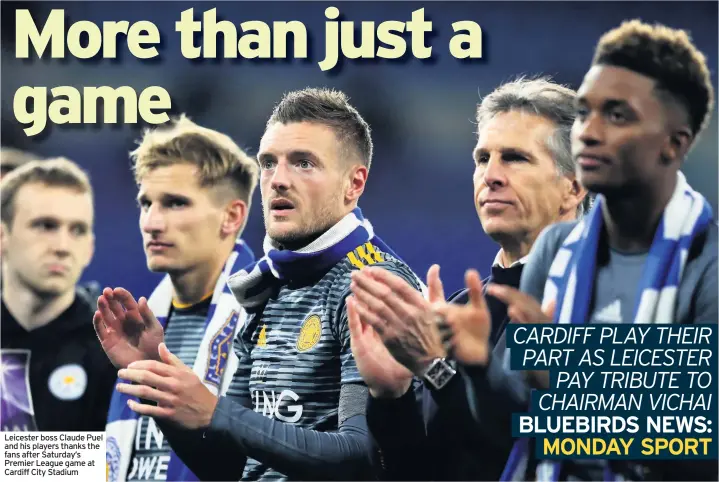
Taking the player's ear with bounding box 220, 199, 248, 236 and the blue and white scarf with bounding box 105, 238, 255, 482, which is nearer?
the blue and white scarf with bounding box 105, 238, 255, 482

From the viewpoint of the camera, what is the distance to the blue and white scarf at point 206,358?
16.2 ft

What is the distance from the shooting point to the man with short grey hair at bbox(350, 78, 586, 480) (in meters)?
3.96

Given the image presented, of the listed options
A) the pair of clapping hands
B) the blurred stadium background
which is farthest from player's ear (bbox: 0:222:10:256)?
the pair of clapping hands

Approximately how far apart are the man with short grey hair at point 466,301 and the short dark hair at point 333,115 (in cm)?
49

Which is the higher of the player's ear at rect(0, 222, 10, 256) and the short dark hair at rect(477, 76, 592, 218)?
the short dark hair at rect(477, 76, 592, 218)

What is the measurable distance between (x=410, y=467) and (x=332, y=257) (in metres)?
0.90

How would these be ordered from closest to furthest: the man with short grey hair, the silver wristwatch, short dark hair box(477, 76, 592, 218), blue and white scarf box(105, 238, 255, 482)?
the man with short grey hair < the silver wristwatch < short dark hair box(477, 76, 592, 218) < blue and white scarf box(105, 238, 255, 482)

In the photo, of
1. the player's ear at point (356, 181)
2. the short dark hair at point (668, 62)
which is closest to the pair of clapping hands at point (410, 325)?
the player's ear at point (356, 181)

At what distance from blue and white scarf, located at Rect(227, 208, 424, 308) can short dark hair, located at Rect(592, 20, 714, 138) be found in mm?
1175

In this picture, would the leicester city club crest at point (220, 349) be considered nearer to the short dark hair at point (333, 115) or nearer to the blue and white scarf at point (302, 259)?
the blue and white scarf at point (302, 259)

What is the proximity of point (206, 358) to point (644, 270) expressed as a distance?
198cm

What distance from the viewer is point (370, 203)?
4.85 metres

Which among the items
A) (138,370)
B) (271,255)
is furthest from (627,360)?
(138,370)

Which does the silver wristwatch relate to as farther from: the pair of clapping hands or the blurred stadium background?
the blurred stadium background
